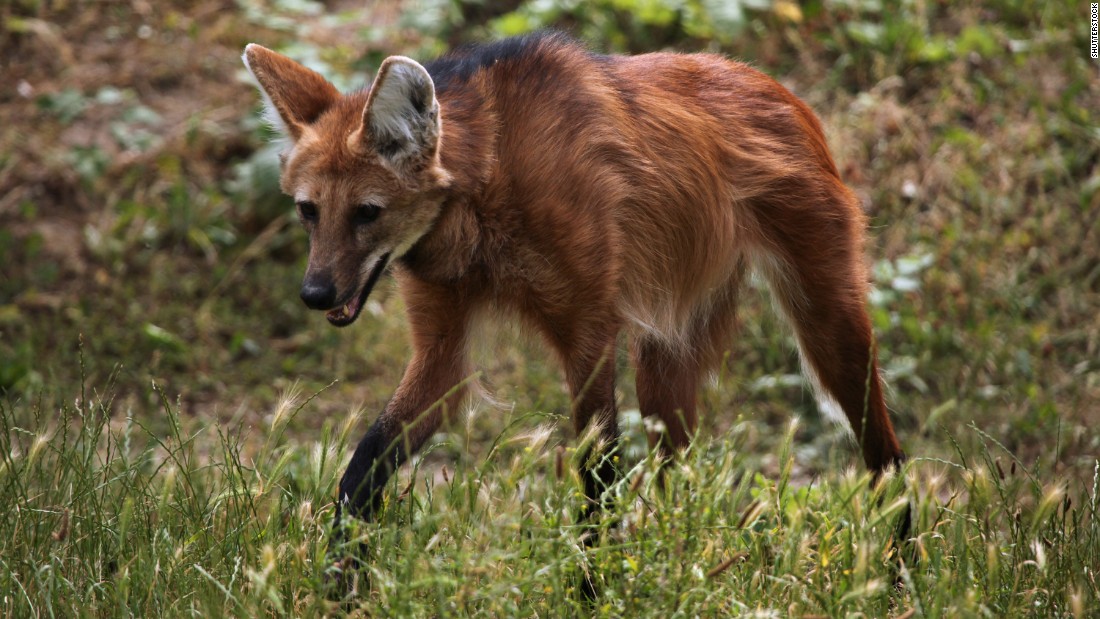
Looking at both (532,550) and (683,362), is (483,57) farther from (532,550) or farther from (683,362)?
(532,550)

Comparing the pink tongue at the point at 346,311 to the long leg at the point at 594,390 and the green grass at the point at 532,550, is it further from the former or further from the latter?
the long leg at the point at 594,390

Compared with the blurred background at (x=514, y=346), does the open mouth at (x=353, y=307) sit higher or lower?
higher

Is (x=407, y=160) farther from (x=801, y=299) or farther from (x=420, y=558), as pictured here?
(x=801, y=299)

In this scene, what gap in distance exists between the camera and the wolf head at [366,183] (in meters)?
2.82

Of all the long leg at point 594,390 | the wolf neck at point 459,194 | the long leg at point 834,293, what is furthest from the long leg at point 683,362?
the wolf neck at point 459,194

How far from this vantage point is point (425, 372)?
3223 mm

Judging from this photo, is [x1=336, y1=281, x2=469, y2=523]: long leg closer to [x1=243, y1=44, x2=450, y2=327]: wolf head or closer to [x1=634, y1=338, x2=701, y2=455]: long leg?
[x1=243, y1=44, x2=450, y2=327]: wolf head

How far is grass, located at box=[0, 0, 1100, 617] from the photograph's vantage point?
2.56 meters

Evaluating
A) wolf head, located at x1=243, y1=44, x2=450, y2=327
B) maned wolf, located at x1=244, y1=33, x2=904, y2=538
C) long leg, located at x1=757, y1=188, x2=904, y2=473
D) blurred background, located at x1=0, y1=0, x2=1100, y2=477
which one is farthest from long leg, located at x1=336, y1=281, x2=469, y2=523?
blurred background, located at x1=0, y1=0, x2=1100, y2=477

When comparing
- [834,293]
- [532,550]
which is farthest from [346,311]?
[834,293]

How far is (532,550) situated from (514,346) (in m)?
2.42

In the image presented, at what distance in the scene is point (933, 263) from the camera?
5617mm

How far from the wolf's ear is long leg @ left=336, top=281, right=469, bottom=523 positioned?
1.54ft

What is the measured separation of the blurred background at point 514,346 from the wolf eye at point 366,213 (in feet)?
6.50
